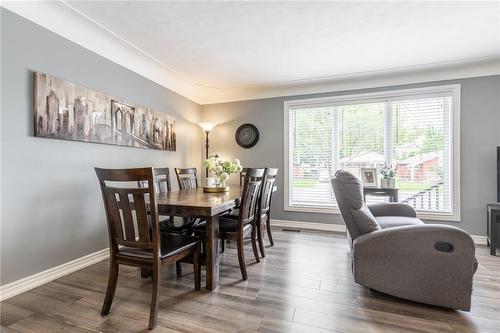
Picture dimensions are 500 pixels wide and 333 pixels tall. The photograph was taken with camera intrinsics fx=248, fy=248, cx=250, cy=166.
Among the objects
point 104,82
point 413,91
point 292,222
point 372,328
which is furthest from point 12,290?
point 413,91

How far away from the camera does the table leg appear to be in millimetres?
2006

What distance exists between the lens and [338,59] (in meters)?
3.22

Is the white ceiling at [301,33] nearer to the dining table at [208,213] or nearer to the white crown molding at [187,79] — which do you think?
the white crown molding at [187,79]

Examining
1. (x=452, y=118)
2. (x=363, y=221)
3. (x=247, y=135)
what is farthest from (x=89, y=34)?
(x=452, y=118)

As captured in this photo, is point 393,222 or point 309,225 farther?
point 309,225

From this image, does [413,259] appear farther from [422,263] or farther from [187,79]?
[187,79]

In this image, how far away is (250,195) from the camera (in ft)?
7.61

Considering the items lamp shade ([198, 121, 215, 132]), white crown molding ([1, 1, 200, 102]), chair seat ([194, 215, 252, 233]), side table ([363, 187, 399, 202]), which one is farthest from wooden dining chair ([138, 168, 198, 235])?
side table ([363, 187, 399, 202])

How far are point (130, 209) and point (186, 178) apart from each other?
5.59ft

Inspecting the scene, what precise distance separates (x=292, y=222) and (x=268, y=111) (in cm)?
196

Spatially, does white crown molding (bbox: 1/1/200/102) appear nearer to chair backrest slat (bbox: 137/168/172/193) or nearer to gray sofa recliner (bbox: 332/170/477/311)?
chair backrest slat (bbox: 137/168/172/193)

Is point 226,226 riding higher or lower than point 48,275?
higher

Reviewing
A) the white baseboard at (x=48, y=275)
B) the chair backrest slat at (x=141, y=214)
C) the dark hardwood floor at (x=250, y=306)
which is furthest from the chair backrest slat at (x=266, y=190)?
the white baseboard at (x=48, y=275)

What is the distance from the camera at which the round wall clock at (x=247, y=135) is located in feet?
14.5
